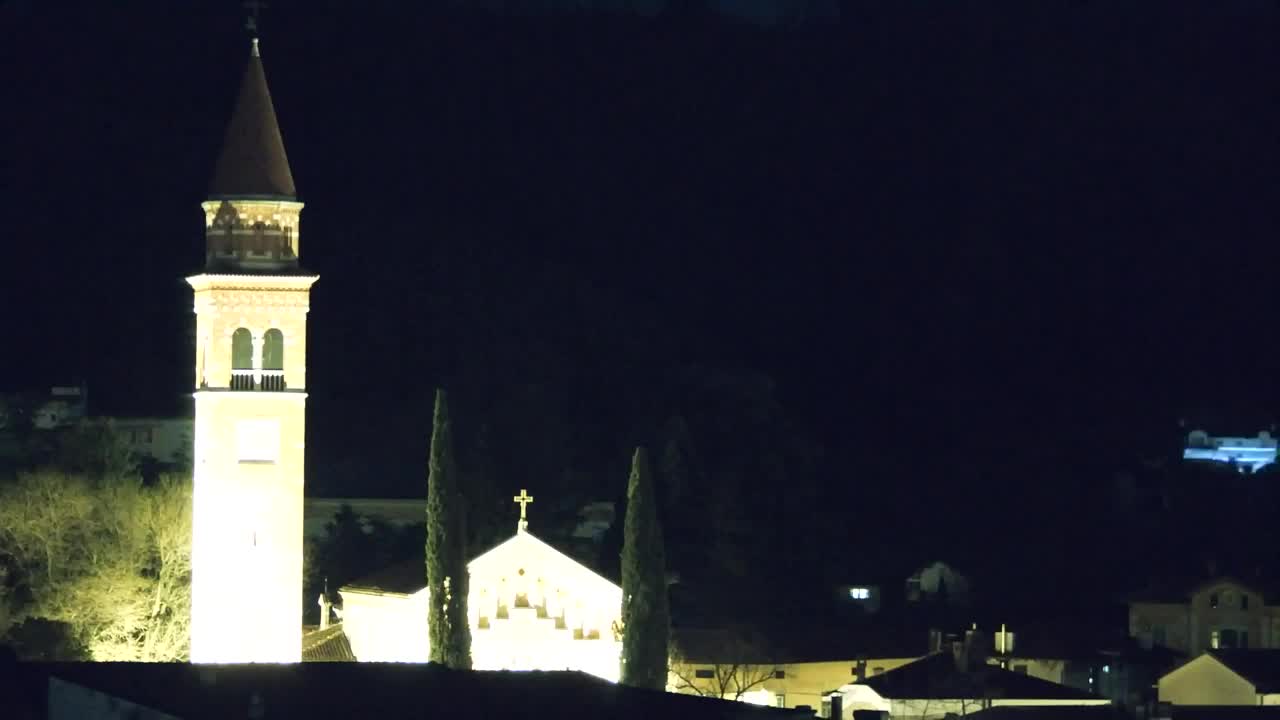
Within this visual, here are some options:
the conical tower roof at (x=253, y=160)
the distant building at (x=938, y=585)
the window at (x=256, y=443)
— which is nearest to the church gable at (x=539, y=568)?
the window at (x=256, y=443)

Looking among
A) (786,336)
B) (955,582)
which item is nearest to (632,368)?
(786,336)

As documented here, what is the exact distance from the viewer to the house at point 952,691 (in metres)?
60.6

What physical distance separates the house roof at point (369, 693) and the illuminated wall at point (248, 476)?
20.1 metres

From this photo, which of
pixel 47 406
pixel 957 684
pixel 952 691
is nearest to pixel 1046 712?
pixel 952 691

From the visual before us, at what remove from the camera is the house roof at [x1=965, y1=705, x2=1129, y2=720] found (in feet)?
172

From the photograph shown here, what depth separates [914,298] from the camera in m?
153

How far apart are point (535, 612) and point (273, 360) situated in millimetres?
7958

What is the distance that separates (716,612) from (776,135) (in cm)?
9435

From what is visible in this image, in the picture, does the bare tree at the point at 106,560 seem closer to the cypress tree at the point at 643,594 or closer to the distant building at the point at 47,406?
the cypress tree at the point at 643,594

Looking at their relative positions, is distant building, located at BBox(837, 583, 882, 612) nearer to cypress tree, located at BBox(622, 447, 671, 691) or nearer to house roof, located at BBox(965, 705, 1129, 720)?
cypress tree, located at BBox(622, 447, 671, 691)

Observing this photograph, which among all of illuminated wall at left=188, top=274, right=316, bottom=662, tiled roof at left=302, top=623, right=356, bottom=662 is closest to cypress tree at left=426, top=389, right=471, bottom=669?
illuminated wall at left=188, top=274, right=316, bottom=662

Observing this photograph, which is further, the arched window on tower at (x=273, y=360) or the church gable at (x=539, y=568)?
the church gable at (x=539, y=568)

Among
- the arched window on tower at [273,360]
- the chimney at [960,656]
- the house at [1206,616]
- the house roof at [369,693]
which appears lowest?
the house roof at [369,693]

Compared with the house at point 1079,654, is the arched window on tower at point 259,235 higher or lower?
higher
